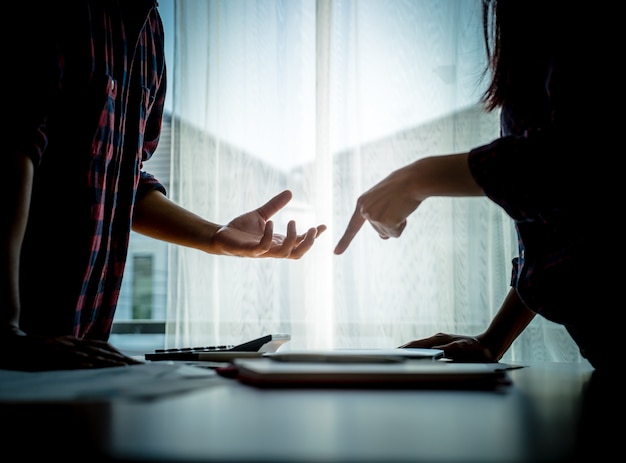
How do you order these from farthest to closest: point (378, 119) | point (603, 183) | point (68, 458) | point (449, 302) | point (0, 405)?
1. point (378, 119)
2. point (449, 302)
3. point (603, 183)
4. point (0, 405)
5. point (68, 458)

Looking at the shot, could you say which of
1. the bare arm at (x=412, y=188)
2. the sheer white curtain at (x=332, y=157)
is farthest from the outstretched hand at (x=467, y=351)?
the sheer white curtain at (x=332, y=157)

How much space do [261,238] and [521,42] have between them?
0.57m

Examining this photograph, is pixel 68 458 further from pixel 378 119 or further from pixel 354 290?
pixel 378 119

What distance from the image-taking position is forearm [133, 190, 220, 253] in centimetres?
107

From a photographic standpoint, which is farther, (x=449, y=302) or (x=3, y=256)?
(x=449, y=302)

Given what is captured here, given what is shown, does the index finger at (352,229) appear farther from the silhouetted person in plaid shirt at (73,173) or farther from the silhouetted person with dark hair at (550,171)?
the silhouetted person in plaid shirt at (73,173)

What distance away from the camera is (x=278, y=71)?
1.96m

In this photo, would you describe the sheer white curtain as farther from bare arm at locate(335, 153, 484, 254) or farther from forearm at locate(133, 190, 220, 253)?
bare arm at locate(335, 153, 484, 254)

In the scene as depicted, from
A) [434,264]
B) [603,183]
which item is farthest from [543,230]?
[434,264]

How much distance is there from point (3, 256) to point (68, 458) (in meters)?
0.52

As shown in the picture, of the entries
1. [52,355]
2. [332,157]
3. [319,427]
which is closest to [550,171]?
[319,427]

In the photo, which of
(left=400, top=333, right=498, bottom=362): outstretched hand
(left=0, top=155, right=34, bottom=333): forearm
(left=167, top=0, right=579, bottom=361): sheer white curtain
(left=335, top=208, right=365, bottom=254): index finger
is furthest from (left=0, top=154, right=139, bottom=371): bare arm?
(left=167, top=0, right=579, bottom=361): sheer white curtain

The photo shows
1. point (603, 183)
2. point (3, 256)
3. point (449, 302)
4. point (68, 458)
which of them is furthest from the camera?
point (449, 302)

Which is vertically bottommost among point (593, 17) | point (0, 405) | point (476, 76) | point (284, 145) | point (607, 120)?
point (0, 405)
